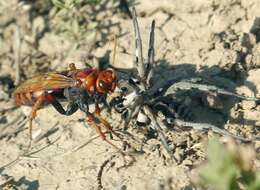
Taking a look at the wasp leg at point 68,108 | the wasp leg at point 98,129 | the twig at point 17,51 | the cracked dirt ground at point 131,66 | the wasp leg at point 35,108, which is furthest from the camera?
the twig at point 17,51

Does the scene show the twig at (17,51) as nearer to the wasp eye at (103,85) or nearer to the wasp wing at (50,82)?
the wasp wing at (50,82)

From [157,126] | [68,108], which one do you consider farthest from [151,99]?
[68,108]

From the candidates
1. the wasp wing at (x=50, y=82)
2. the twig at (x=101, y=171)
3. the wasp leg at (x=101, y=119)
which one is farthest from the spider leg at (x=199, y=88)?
the wasp wing at (x=50, y=82)

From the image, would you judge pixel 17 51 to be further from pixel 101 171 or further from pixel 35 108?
pixel 101 171

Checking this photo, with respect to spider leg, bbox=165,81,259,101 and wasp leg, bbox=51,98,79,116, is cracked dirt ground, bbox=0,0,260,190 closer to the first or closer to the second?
wasp leg, bbox=51,98,79,116

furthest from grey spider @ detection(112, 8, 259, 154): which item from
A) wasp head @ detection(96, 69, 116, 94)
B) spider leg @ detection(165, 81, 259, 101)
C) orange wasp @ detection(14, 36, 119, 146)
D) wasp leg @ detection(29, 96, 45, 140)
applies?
wasp leg @ detection(29, 96, 45, 140)

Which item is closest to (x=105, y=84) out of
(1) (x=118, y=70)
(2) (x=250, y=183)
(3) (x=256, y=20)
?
(1) (x=118, y=70)

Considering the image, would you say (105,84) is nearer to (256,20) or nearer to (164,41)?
(164,41)
